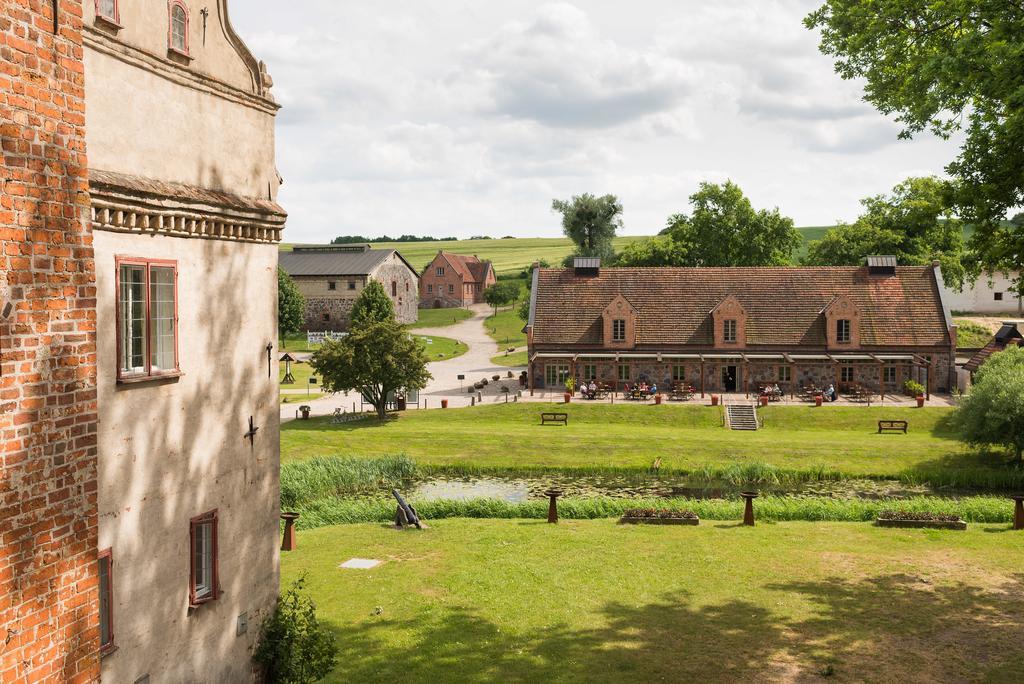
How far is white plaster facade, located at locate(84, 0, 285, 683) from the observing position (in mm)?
8641

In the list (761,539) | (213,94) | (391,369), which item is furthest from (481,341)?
(213,94)

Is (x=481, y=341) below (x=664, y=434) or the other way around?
the other way around

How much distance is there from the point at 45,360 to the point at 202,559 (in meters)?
5.34

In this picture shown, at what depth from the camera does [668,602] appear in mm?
16875

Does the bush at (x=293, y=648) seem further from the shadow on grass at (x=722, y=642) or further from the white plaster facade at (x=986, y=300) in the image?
the white plaster facade at (x=986, y=300)

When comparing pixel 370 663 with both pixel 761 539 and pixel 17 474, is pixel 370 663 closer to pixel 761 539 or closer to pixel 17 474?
pixel 17 474

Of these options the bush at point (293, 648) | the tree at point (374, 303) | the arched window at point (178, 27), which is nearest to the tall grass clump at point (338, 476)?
the bush at point (293, 648)

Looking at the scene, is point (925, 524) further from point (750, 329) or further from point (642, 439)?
point (750, 329)

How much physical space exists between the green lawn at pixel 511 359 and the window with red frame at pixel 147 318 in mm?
52891

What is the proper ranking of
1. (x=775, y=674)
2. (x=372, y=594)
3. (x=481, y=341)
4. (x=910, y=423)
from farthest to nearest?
(x=481, y=341) < (x=910, y=423) < (x=372, y=594) < (x=775, y=674)

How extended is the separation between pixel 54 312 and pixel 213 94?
5.41 meters

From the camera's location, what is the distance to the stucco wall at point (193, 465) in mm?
8703

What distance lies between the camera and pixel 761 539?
21750mm

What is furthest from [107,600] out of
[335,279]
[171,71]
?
[335,279]
